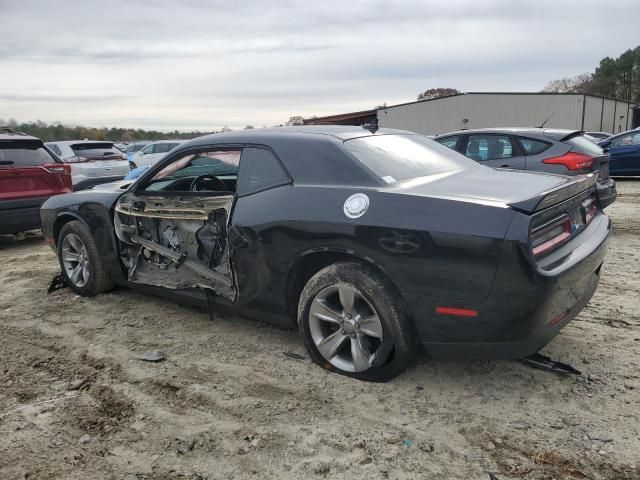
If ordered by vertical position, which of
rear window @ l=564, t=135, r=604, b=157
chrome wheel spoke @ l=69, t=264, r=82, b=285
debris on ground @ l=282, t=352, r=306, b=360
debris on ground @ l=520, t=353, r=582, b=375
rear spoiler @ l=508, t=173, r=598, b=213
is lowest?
debris on ground @ l=520, t=353, r=582, b=375

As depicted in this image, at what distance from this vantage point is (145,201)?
422 cm

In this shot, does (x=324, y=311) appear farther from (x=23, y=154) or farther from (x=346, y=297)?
(x=23, y=154)

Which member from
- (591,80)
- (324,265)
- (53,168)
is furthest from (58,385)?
(591,80)

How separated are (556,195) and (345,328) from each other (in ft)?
4.70

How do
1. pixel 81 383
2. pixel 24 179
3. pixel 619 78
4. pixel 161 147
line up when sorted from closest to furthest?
pixel 81 383
pixel 24 179
pixel 161 147
pixel 619 78

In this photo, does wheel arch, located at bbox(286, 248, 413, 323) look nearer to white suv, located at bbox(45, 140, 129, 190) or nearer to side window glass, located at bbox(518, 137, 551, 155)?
side window glass, located at bbox(518, 137, 551, 155)

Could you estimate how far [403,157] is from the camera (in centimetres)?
358

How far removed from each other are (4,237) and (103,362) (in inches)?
266

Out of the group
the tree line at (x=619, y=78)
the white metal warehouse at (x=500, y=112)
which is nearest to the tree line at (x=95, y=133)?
the white metal warehouse at (x=500, y=112)

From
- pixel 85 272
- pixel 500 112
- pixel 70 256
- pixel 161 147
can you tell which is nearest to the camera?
pixel 85 272

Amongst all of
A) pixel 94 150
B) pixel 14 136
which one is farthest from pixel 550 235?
pixel 94 150

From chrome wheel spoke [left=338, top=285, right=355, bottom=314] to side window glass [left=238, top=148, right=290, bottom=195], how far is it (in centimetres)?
83

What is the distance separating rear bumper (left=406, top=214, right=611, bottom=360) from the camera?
101 inches

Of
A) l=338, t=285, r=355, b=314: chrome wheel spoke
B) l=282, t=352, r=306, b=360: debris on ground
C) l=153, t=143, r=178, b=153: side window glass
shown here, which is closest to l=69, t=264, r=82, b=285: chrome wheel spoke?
l=282, t=352, r=306, b=360: debris on ground
